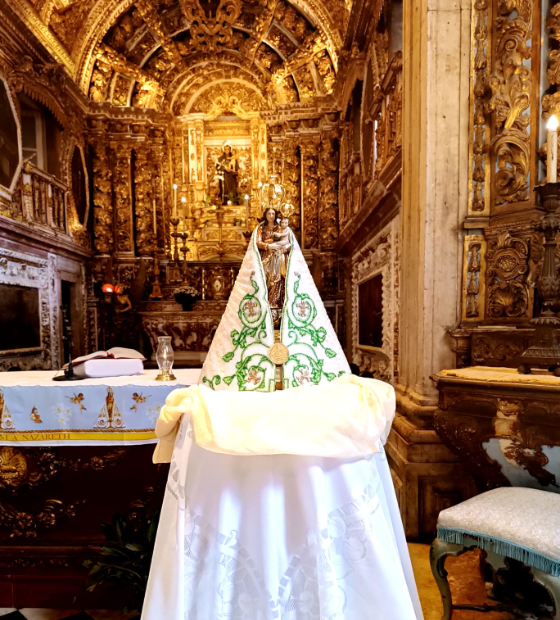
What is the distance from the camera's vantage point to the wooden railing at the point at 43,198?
6.65 m

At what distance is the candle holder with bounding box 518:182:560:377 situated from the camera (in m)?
2.12

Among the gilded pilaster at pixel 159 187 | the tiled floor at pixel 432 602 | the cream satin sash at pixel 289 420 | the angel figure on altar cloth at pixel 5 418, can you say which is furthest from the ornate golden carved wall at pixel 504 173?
the gilded pilaster at pixel 159 187

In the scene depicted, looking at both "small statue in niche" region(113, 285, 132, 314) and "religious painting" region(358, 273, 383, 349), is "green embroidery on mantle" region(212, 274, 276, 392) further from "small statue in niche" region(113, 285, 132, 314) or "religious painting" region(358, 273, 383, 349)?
"small statue in niche" region(113, 285, 132, 314)

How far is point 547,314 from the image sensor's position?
7.20ft

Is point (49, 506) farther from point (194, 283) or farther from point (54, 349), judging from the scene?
point (194, 283)

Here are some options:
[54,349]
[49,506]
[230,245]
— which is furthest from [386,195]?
[54,349]

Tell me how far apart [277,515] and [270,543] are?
0.08 meters

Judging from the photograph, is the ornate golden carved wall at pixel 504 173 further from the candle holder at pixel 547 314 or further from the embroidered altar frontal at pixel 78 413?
the embroidered altar frontal at pixel 78 413

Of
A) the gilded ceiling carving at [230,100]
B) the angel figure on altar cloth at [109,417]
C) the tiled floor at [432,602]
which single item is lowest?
the tiled floor at [432,602]

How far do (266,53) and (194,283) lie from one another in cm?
553

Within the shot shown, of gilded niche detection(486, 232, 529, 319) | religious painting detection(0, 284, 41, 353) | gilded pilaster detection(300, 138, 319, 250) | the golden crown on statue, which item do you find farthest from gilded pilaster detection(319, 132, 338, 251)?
gilded niche detection(486, 232, 529, 319)

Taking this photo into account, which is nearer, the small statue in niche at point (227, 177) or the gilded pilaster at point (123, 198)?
the gilded pilaster at point (123, 198)

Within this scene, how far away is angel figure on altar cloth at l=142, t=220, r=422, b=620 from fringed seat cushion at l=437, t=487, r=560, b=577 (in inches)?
24.4

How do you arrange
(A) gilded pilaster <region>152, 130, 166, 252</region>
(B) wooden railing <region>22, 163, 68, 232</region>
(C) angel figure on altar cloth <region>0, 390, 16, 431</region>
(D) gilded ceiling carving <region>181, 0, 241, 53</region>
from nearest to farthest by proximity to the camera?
1. (C) angel figure on altar cloth <region>0, 390, 16, 431</region>
2. (B) wooden railing <region>22, 163, 68, 232</region>
3. (D) gilded ceiling carving <region>181, 0, 241, 53</region>
4. (A) gilded pilaster <region>152, 130, 166, 252</region>
